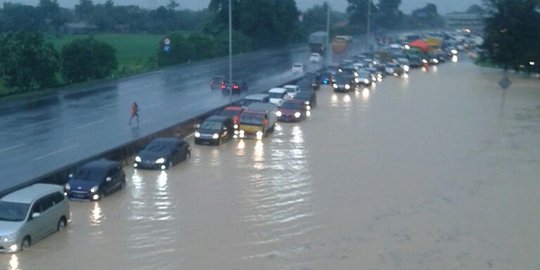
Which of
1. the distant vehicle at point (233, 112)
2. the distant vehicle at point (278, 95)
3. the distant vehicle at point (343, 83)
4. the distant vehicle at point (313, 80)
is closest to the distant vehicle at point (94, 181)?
the distant vehicle at point (233, 112)

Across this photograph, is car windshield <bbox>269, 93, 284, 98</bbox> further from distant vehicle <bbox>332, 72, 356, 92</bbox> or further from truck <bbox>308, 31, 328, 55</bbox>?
truck <bbox>308, 31, 328, 55</bbox>

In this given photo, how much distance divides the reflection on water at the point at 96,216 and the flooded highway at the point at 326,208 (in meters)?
0.04

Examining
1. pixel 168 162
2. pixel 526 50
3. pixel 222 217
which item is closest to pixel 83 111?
pixel 168 162

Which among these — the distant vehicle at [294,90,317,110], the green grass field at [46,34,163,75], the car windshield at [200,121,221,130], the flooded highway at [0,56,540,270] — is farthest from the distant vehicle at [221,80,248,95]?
the car windshield at [200,121,221,130]

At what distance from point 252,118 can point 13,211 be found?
37.2 feet

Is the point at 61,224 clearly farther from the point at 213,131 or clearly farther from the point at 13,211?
the point at 213,131

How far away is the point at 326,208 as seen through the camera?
14.9 metres

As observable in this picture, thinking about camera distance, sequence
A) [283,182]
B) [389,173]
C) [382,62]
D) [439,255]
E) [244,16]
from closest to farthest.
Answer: [439,255]
[283,182]
[389,173]
[382,62]
[244,16]

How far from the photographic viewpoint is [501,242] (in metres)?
13.0

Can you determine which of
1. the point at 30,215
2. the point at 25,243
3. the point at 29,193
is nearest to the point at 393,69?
the point at 29,193

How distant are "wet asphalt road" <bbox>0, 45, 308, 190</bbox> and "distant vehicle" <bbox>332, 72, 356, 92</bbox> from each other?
314 centimetres

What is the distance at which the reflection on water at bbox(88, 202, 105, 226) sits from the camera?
13.3 metres

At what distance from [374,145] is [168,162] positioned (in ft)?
22.2

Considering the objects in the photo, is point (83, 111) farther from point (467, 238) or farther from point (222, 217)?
point (467, 238)
